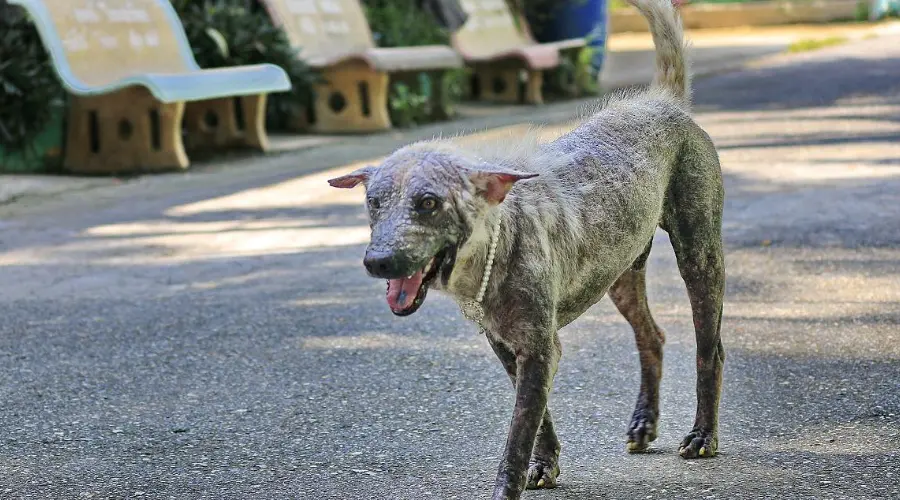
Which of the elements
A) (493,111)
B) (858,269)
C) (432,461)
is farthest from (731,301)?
(493,111)

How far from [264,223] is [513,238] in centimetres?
531

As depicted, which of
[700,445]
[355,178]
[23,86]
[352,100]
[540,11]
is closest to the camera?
[355,178]

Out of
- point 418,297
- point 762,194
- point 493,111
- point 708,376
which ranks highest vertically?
point 418,297

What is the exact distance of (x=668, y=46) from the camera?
4.69m

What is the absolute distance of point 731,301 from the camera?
651 centimetres

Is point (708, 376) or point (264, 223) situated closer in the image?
point (708, 376)

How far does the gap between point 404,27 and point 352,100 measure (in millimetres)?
1910

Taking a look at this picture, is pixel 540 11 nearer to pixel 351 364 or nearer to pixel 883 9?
pixel 351 364

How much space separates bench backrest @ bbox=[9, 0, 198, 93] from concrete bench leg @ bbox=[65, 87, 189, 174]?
0.27 meters

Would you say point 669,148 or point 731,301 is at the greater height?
point 669,148

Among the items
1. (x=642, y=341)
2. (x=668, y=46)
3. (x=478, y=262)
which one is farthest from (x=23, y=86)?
(x=478, y=262)

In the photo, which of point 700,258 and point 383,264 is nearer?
point 383,264

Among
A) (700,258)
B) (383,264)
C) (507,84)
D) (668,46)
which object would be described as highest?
(668,46)

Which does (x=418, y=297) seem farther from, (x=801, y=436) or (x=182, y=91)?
(x=182, y=91)
